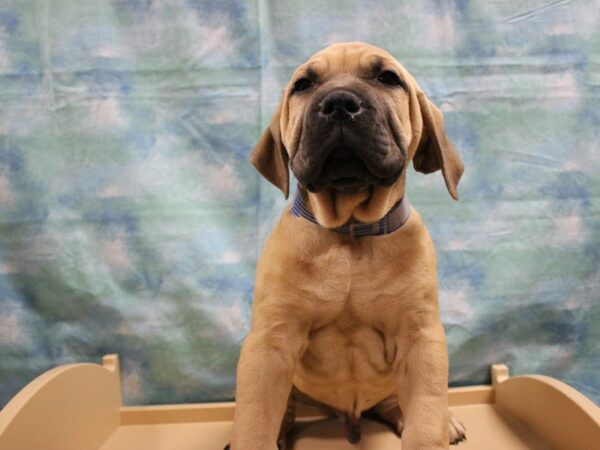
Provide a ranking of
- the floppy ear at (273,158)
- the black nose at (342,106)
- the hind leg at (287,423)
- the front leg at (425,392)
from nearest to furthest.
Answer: the black nose at (342,106), the front leg at (425,392), the floppy ear at (273,158), the hind leg at (287,423)

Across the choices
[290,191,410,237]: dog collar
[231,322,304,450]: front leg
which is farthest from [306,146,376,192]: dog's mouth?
[231,322,304,450]: front leg

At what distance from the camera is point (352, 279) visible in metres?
1.59

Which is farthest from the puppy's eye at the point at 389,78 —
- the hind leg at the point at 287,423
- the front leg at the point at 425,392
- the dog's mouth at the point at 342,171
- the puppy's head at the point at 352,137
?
the hind leg at the point at 287,423

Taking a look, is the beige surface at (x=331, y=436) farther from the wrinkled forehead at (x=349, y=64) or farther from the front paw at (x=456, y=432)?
the wrinkled forehead at (x=349, y=64)

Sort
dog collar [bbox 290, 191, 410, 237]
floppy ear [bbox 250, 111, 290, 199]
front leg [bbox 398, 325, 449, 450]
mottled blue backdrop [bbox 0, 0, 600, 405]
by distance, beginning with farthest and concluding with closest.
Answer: mottled blue backdrop [bbox 0, 0, 600, 405]
floppy ear [bbox 250, 111, 290, 199]
dog collar [bbox 290, 191, 410, 237]
front leg [bbox 398, 325, 449, 450]

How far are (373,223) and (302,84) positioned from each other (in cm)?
41

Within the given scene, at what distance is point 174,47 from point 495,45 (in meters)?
1.17

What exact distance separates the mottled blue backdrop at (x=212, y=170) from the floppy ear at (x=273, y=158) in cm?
52

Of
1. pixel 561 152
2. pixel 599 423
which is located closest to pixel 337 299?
pixel 599 423

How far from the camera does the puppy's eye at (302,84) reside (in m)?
1.62

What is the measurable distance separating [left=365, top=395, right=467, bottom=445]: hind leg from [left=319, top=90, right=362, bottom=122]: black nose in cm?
107

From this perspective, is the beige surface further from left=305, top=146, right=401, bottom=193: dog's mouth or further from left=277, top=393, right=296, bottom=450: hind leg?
left=305, top=146, right=401, bottom=193: dog's mouth

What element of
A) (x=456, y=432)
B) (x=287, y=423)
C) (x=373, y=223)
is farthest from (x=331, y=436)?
(x=373, y=223)

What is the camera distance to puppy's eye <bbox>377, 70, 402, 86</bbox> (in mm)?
1597
